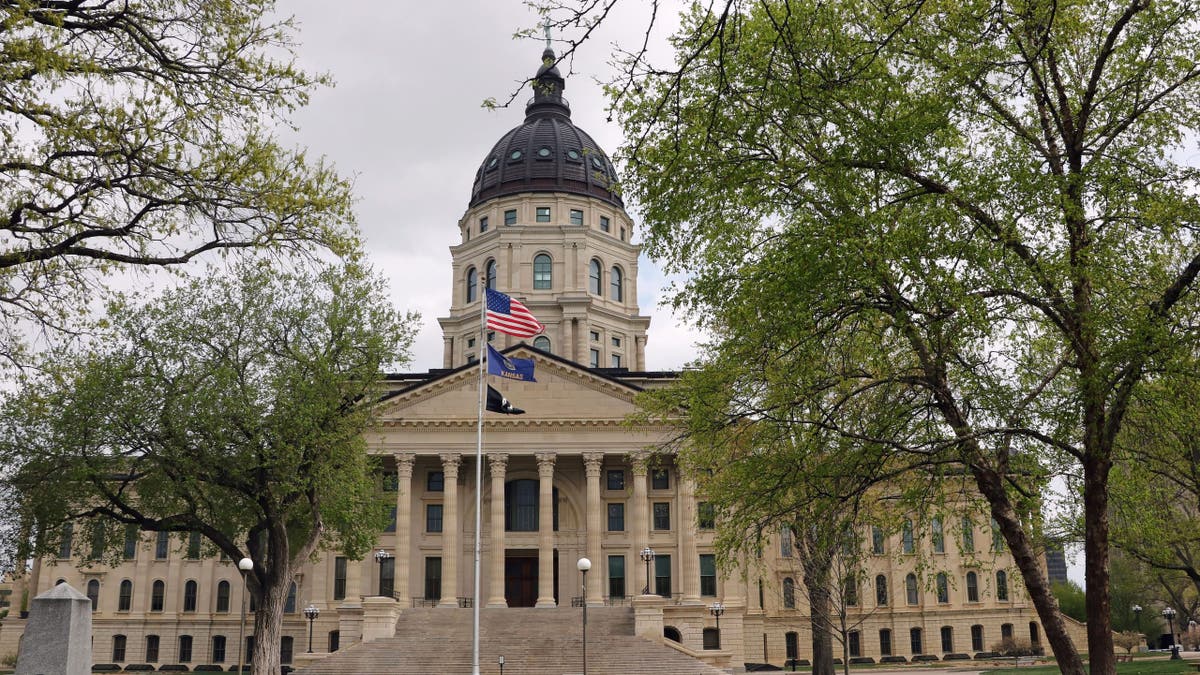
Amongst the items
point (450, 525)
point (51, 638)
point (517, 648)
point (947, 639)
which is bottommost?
point (947, 639)

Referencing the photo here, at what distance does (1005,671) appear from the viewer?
168ft

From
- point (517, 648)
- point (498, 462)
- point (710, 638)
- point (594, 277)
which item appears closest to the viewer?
point (517, 648)

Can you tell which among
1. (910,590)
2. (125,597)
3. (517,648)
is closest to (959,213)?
(517,648)

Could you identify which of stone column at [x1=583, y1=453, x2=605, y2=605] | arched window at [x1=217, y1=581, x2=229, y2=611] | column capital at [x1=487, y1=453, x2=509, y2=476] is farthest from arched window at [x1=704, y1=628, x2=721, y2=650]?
arched window at [x1=217, y1=581, x2=229, y2=611]

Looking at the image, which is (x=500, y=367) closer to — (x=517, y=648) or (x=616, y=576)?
(x=517, y=648)

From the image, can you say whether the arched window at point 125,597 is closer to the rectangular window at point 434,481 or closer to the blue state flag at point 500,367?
the rectangular window at point 434,481

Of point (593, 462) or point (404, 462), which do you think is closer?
point (404, 462)

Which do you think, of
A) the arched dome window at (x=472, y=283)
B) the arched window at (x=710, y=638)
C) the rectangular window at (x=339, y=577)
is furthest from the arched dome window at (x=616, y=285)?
the rectangular window at (x=339, y=577)

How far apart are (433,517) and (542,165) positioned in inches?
1149

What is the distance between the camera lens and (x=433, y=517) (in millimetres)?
61312

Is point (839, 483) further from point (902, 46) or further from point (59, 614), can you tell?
point (59, 614)

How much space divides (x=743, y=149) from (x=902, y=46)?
2.99 meters

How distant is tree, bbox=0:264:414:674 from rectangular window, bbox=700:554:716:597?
102 feet

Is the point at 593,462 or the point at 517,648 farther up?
the point at 593,462
